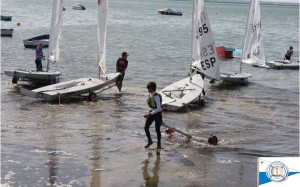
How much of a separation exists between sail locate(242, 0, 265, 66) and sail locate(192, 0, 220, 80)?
691 centimetres

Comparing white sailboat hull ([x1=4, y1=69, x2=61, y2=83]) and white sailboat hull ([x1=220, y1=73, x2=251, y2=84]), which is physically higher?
white sailboat hull ([x1=4, y1=69, x2=61, y2=83])

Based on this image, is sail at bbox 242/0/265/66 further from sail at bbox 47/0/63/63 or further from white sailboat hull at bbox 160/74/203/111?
sail at bbox 47/0/63/63

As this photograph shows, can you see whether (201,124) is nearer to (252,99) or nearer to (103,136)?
(103,136)

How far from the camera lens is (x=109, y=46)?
46.3 m

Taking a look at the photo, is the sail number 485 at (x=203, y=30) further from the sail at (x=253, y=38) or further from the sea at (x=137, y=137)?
the sail at (x=253, y=38)

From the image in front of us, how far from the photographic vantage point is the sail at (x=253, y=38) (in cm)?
2564

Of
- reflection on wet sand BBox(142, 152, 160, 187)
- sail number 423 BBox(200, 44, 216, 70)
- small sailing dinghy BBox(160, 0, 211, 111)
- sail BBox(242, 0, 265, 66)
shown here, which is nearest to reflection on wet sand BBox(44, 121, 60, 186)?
reflection on wet sand BBox(142, 152, 160, 187)

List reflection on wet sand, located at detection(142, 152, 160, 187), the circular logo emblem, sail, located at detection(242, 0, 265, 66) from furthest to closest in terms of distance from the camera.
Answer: sail, located at detection(242, 0, 265, 66) < reflection on wet sand, located at detection(142, 152, 160, 187) < the circular logo emblem

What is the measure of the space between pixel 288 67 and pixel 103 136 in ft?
73.7

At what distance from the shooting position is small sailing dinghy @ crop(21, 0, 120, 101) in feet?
59.5

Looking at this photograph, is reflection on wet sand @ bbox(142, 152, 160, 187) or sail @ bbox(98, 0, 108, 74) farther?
sail @ bbox(98, 0, 108, 74)

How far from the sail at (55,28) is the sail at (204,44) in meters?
5.83

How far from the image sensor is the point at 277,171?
4680 millimetres

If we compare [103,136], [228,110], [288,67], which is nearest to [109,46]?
[288,67]
